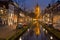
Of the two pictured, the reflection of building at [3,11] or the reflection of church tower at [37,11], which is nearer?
the reflection of building at [3,11]

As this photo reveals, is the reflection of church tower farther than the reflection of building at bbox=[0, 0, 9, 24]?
Yes

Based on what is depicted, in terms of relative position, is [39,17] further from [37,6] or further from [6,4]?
[6,4]

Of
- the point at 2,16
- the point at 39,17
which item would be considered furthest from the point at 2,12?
the point at 39,17

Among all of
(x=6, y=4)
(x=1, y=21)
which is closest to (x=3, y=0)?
(x=6, y=4)

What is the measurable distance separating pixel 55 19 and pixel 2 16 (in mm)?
23903

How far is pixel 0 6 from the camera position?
60688mm

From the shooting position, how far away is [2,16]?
5875 centimetres

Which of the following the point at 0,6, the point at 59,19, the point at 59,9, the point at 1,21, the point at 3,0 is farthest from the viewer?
the point at 59,9

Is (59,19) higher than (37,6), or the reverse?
(37,6)

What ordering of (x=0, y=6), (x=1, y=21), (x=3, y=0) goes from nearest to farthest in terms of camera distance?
(x=1, y=21) → (x=0, y=6) → (x=3, y=0)

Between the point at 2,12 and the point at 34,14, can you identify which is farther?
the point at 34,14

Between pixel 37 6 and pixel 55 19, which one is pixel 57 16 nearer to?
pixel 55 19

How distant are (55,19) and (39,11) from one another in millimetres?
117157

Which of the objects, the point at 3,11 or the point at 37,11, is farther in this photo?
the point at 37,11
